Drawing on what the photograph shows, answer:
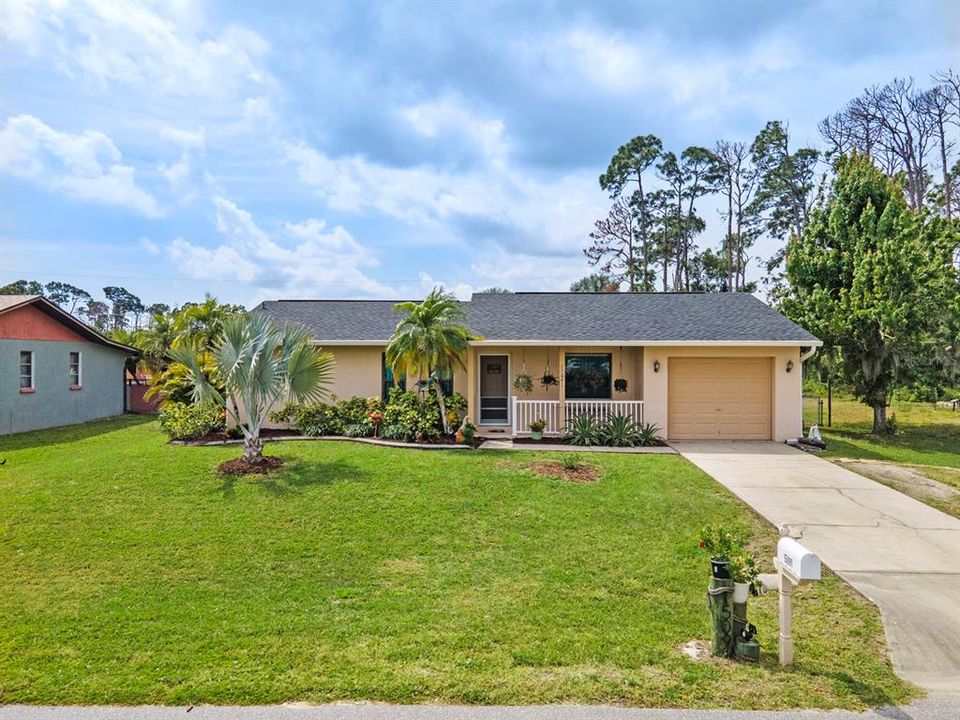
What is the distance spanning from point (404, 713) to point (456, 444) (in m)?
8.62

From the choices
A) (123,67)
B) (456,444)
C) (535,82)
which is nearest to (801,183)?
(535,82)

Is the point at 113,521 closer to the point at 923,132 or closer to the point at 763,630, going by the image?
the point at 763,630

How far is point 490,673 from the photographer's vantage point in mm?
3951

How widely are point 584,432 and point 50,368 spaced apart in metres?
17.2

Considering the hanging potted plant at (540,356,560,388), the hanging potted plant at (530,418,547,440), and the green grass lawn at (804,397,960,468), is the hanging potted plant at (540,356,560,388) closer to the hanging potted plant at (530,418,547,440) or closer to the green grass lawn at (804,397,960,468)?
the hanging potted plant at (530,418,547,440)

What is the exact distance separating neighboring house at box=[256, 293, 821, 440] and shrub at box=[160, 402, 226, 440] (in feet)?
9.95

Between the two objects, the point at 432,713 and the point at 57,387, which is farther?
the point at 57,387

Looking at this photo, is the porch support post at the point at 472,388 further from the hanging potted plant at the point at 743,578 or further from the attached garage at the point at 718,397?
the hanging potted plant at the point at 743,578

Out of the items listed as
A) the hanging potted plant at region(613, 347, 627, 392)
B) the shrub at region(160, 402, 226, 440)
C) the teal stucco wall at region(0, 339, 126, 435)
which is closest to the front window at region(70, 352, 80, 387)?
the teal stucco wall at region(0, 339, 126, 435)

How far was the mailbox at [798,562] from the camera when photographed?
377 cm

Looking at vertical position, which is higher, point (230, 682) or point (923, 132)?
point (923, 132)

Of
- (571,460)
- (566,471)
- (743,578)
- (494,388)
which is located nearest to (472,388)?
(494,388)

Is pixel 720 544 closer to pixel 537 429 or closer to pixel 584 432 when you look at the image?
pixel 584 432

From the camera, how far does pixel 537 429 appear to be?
13273mm
